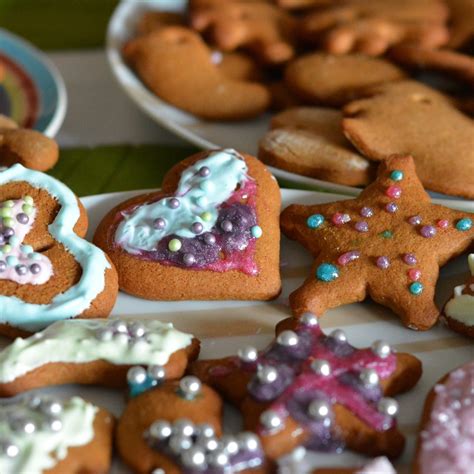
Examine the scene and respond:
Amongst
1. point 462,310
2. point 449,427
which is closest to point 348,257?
point 462,310

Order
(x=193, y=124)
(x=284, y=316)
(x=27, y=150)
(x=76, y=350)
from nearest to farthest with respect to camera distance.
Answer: (x=76, y=350)
(x=284, y=316)
(x=27, y=150)
(x=193, y=124)

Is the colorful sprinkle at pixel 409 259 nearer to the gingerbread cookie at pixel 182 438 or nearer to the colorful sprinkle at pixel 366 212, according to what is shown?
the colorful sprinkle at pixel 366 212

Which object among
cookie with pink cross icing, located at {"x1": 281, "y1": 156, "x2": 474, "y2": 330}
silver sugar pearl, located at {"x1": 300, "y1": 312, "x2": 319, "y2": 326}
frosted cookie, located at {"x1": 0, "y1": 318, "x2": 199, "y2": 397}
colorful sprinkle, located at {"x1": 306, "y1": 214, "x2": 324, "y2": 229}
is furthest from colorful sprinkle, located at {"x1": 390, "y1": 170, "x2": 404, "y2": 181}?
frosted cookie, located at {"x1": 0, "y1": 318, "x2": 199, "y2": 397}

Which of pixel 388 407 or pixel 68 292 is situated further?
pixel 68 292

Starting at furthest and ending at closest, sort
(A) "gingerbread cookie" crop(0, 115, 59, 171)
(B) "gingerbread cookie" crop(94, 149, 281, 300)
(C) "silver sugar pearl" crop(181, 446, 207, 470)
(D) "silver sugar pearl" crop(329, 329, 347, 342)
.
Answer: (A) "gingerbread cookie" crop(0, 115, 59, 171) → (B) "gingerbread cookie" crop(94, 149, 281, 300) → (D) "silver sugar pearl" crop(329, 329, 347, 342) → (C) "silver sugar pearl" crop(181, 446, 207, 470)

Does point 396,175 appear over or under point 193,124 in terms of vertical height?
over

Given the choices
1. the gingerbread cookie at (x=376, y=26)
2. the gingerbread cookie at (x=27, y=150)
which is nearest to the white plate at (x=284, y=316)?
the gingerbread cookie at (x=27, y=150)

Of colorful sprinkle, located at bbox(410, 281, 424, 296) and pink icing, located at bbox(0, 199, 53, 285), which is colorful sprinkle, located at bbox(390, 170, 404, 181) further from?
pink icing, located at bbox(0, 199, 53, 285)

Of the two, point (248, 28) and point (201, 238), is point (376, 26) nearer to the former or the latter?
point (248, 28)
